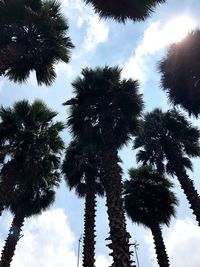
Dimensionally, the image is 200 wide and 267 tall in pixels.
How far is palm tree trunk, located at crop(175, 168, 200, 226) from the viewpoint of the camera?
1681 centimetres

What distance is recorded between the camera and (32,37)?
1384cm

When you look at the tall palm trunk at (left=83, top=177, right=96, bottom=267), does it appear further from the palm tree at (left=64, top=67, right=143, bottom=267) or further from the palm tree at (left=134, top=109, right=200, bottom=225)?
the palm tree at (left=134, top=109, right=200, bottom=225)

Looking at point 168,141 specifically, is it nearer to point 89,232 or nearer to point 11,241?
point 89,232

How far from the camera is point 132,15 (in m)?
11.9

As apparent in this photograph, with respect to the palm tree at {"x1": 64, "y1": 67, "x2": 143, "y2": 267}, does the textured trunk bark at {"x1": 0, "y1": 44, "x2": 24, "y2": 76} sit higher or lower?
lower

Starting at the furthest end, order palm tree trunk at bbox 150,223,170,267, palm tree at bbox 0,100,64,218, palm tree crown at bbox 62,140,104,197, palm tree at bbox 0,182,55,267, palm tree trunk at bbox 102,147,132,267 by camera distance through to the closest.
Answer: palm tree crown at bbox 62,140,104,197
palm tree trunk at bbox 150,223,170,267
palm tree at bbox 0,182,55,267
palm tree at bbox 0,100,64,218
palm tree trunk at bbox 102,147,132,267

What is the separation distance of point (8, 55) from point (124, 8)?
16.0 feet

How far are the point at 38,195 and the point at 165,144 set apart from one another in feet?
30.4

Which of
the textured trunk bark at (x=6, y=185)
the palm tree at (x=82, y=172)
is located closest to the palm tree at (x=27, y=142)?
the textured trunk bark at (x=6, y=185)

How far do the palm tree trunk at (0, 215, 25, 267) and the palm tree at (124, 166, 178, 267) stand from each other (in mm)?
7755

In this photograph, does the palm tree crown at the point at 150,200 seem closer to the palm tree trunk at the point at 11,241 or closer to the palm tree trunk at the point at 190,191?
the palm tree trunk at the point at 190,191

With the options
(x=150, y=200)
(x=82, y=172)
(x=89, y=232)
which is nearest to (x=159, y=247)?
(x=150, y=200)

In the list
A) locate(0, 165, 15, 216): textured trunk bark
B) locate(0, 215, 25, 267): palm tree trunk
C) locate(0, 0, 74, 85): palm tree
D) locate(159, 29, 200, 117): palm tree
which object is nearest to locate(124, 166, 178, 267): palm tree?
locate(159, 29, 200, 117): palm tree

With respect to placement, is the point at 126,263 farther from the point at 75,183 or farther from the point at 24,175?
the point at 75,183
